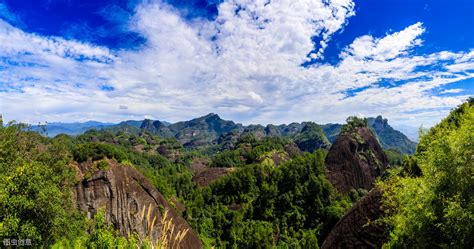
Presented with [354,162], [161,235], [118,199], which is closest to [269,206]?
[354,162]

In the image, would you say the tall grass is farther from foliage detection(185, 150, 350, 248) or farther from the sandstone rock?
the sandstone rock

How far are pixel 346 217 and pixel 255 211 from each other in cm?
4965

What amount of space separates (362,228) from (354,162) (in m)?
55.2

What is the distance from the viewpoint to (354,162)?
237 feet

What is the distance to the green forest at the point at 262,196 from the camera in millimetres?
11469

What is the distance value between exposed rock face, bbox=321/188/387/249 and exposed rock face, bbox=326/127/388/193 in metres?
49.9

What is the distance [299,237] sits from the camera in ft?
199

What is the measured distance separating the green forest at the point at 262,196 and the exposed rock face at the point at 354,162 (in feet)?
1.38

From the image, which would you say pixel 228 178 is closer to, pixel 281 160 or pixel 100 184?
pixel 281 160

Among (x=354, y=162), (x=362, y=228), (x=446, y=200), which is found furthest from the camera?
(x=354, y=162)

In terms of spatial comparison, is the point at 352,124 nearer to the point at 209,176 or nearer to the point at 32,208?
the point at 209,176

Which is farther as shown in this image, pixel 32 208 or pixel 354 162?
pixel 354 162

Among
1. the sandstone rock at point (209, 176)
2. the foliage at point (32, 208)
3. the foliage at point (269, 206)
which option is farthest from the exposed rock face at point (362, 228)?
the sandstone rock at point (209, 176)

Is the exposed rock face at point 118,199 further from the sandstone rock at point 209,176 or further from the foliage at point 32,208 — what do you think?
the sandstone rock at point 209,176
